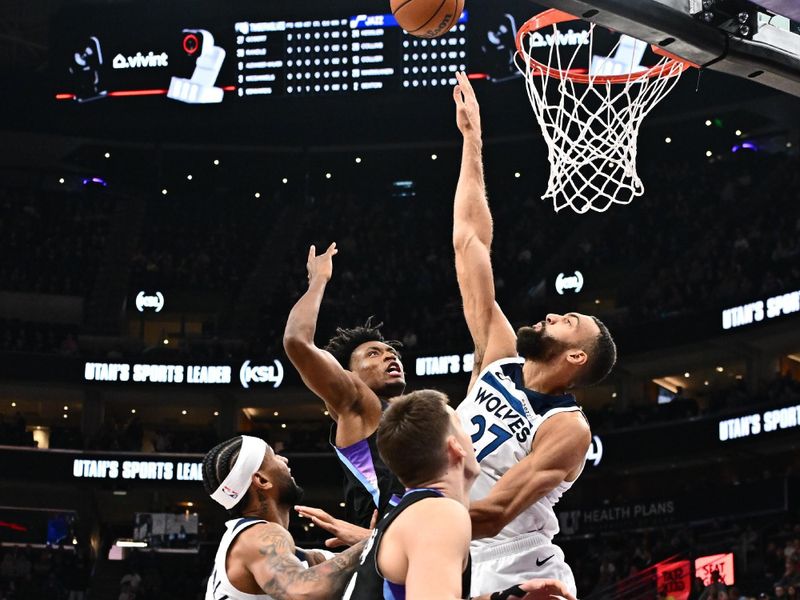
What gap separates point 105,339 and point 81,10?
805cm

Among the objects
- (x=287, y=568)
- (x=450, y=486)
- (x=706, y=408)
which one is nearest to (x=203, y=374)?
(x=706, y=408)

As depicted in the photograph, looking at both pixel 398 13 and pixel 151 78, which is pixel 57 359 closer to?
pixel 151 78

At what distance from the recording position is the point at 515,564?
4.40 meters

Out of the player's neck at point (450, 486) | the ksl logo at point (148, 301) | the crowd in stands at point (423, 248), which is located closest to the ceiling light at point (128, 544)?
the crowd in stands at point (423, 248)

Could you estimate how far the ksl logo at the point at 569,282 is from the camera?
27406mm

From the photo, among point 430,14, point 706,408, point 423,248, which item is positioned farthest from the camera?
point 423,248

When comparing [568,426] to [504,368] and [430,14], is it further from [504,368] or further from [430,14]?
[430,14]

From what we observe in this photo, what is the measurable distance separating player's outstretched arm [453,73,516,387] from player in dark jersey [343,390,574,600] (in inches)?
60.2

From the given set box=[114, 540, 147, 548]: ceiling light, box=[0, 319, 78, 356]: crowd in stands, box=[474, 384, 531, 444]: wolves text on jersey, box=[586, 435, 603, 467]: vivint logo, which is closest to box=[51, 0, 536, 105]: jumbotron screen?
box=[0, 319, 78, 356]: crowd in stands

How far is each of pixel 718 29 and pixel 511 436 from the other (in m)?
1.97

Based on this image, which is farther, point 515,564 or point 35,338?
point 35,338

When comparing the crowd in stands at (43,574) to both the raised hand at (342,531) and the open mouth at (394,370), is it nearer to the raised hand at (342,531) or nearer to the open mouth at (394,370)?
the open mouth at (394,370)

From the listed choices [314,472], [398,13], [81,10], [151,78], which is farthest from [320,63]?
[398,13]

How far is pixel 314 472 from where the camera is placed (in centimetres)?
2791
